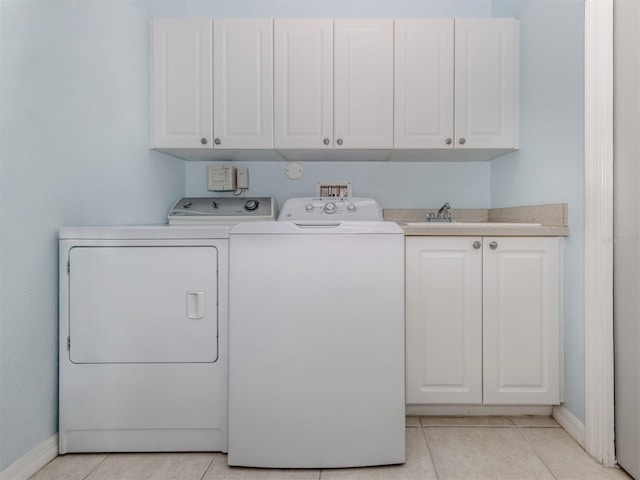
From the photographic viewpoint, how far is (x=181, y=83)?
2.16 metres

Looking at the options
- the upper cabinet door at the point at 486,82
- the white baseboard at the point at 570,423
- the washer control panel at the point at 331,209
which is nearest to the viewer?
the white baseboard at the point at 570,423

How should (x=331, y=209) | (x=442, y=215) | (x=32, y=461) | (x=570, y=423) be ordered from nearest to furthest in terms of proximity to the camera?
(x=32, y=461), (x=570, y=423), (x=331, y=209), (x=442, y=215)

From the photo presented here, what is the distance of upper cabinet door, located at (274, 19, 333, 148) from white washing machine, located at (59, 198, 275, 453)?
884 millimetres

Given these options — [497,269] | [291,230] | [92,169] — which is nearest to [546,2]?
[497,269]

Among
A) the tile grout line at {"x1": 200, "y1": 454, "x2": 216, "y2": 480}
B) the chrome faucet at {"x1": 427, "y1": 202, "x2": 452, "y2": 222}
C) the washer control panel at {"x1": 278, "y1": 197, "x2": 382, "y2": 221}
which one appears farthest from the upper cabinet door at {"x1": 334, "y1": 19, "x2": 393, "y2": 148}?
the tile grout line at {"x1": 200, "y1": 454, "x2": 216, "y2": 480}

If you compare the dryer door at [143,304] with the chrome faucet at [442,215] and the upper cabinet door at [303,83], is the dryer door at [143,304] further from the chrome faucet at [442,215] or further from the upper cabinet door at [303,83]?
the chrome faucet at [442,215]

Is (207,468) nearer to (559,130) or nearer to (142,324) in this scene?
(142,324)

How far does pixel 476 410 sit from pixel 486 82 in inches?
65.9

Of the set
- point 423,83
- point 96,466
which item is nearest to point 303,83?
point 423,83

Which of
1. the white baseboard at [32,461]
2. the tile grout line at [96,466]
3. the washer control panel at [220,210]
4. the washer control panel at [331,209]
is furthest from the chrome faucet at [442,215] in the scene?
the white baseboard at [32,461]

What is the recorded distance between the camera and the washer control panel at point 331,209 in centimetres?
225

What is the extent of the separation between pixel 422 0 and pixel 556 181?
4.80ft

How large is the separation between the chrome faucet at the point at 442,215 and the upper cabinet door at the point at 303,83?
0.75 m

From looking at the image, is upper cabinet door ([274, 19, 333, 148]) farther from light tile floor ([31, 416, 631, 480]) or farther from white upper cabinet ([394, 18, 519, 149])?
light tile floor ([31, 416, 631, 480])
